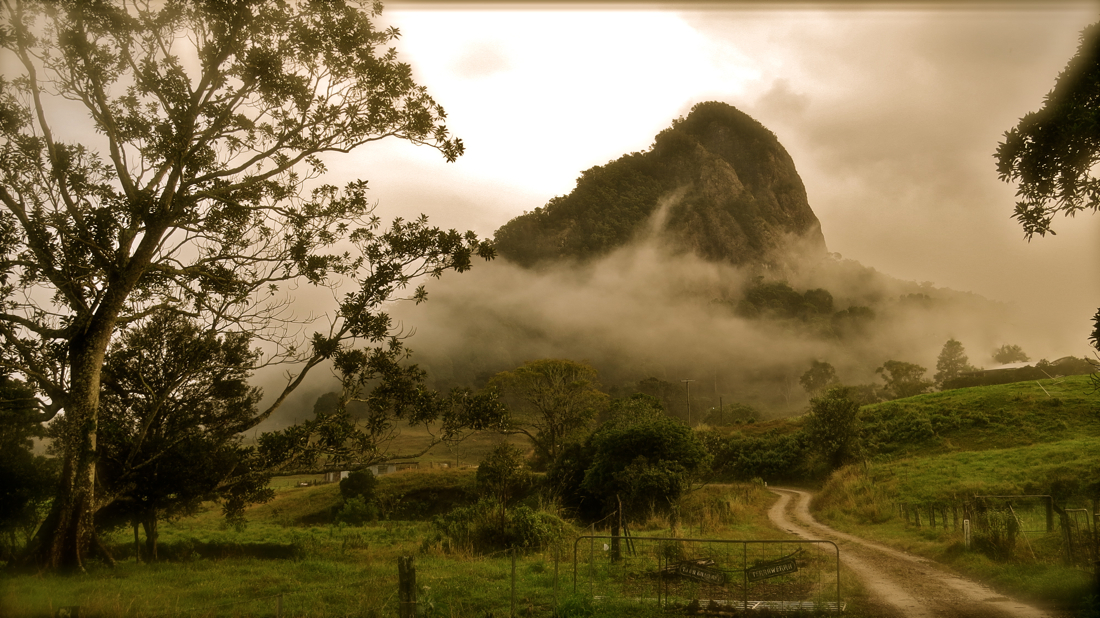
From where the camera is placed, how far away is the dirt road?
29.5ft

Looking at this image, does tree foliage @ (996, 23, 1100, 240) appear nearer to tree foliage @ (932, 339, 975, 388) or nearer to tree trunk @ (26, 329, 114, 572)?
tree trunk @ (26, 329, 114, 572)

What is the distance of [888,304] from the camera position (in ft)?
548

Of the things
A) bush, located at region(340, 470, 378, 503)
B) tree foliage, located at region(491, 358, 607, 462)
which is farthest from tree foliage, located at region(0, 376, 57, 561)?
tree foliage, located at region(491, 358, 607, 462)

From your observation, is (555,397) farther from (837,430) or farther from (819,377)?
(819,377)

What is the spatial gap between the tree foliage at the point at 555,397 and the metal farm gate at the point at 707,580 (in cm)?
3064

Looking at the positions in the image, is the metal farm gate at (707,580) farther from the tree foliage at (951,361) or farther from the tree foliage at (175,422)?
the tree foliage at (951,361)

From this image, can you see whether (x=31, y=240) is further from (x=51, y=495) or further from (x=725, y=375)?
(x=725, y=375)

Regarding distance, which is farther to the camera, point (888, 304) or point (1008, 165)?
point (888, 304)

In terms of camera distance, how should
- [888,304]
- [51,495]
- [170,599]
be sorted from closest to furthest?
[170,599]
[51,495]
[888,304]

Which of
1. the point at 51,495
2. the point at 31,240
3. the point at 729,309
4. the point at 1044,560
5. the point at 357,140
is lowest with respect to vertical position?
the point at 1044,560

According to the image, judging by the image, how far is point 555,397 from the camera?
149 feet

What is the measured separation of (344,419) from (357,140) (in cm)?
594

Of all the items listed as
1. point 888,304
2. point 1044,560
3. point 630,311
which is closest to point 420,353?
point 630,311

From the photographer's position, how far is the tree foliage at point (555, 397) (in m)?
45.1
